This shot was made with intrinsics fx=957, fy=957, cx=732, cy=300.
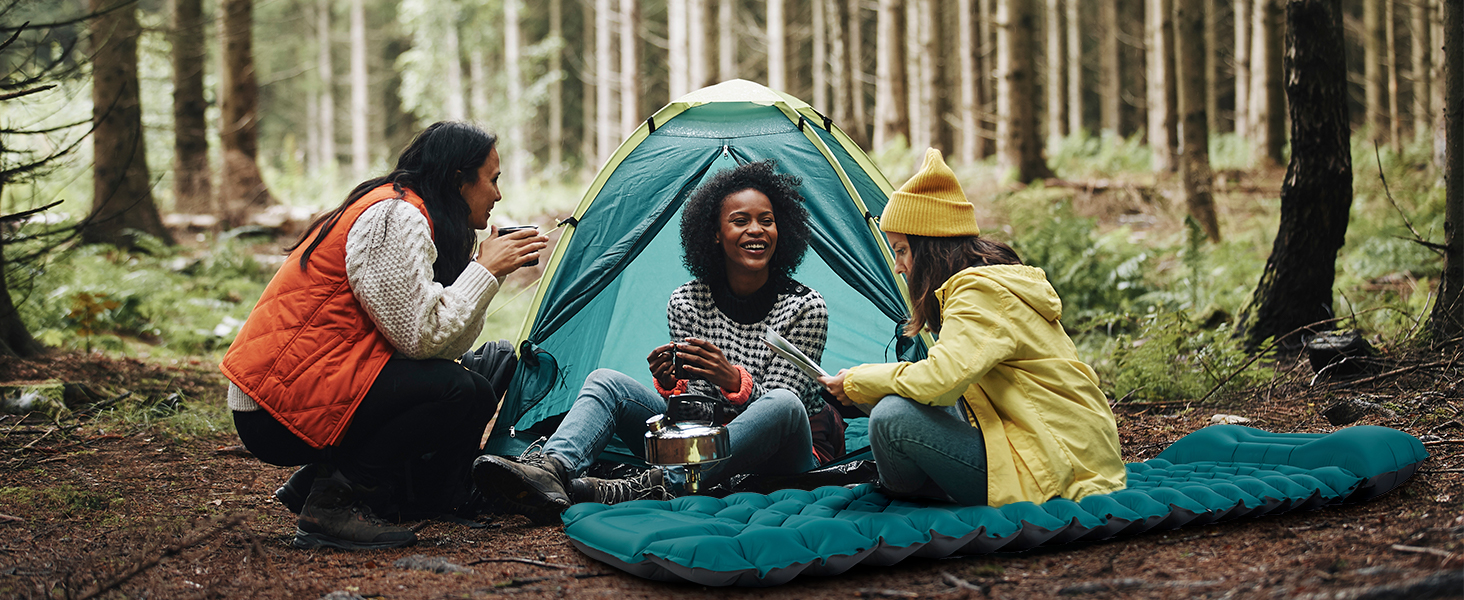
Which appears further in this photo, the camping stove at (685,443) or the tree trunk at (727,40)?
the tree trunk at (727,40)

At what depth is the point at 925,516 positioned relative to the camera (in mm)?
2289

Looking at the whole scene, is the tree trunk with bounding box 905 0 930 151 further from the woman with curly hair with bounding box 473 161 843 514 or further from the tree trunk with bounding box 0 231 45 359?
the tree trunk with bounding box 0 231 45 359

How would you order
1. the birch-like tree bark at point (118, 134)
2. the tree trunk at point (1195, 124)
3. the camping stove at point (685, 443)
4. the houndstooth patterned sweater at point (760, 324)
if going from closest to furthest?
the camping stove at point (685, 443) → the houndstooth patterned sweater at point (760, 324) → the birch-like tree bark at point (118, 134) → the tree trunk at point (1195, 124)

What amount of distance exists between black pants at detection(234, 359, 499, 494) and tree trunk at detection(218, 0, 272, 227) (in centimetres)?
758

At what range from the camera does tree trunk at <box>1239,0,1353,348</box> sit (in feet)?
13.2

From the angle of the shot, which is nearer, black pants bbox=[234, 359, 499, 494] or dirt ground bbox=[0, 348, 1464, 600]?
dirt ground bbox=[0, 348, 1464, 600]

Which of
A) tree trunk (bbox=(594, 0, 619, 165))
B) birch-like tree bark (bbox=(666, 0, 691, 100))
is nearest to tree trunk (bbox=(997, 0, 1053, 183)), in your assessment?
birch-like tree bark (bbox=(666, 0, 691, 100))

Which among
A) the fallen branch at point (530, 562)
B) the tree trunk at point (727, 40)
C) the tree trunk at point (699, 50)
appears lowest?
the fallen branch at point (530, 562)

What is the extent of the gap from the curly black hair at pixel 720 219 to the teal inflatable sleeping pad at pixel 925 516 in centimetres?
99

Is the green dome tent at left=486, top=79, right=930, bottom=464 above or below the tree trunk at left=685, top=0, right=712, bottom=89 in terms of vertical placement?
below

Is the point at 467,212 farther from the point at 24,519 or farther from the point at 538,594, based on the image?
the point at 24,519

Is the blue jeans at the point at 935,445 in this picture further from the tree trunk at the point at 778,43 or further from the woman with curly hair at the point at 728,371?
the tree trunk at the point at 778,43

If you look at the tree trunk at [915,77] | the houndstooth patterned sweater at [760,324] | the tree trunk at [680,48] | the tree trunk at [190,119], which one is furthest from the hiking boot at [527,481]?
the tree trunk at [915,77]

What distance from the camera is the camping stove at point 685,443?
2.52 metres
